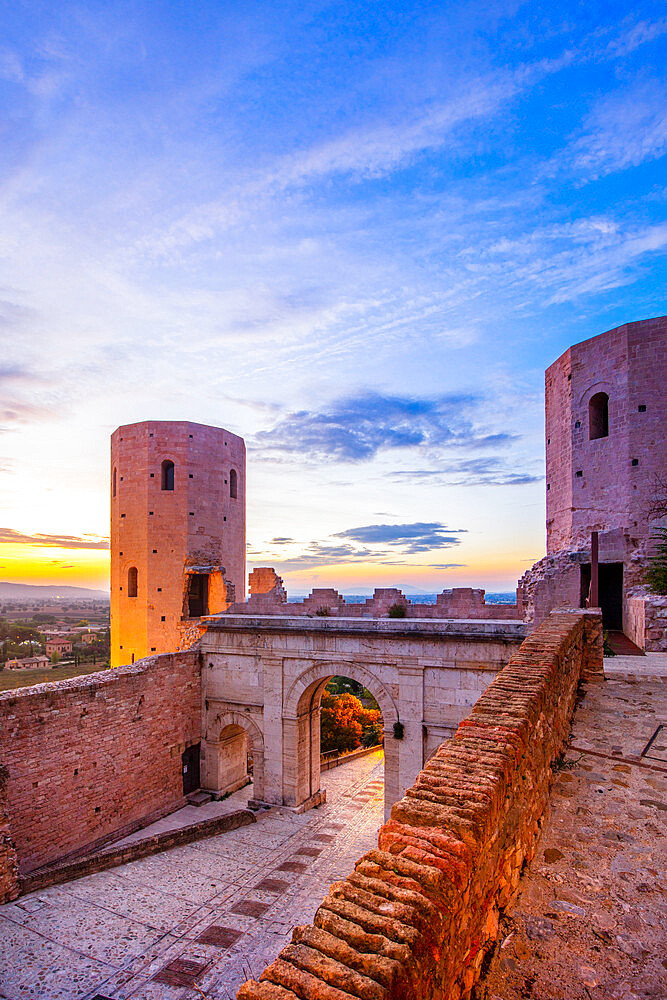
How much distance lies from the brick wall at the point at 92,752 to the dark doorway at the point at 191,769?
30 centimetres

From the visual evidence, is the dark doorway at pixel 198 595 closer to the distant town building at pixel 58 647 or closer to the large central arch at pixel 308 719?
the large central arch at pixel 308 719

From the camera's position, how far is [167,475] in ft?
67.6

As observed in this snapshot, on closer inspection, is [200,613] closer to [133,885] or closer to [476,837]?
[133,885]

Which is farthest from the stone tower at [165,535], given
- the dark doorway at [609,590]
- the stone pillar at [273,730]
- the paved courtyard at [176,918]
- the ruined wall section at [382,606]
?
the dark doorway at [609,590]

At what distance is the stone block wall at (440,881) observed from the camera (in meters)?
1.84

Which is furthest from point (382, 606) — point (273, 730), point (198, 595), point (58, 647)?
point (58, 647)

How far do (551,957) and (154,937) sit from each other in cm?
796

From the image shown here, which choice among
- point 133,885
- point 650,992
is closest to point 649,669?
point 650,992

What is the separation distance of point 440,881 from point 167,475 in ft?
65.1

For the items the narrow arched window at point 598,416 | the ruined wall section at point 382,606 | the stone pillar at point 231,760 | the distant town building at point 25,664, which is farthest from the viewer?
the distant town building at point 25,664

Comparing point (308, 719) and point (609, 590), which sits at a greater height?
point (609, 590)

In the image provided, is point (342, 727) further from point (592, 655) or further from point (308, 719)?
point (592, 655)

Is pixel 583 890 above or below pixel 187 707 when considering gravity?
above

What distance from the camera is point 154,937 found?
319 inches
